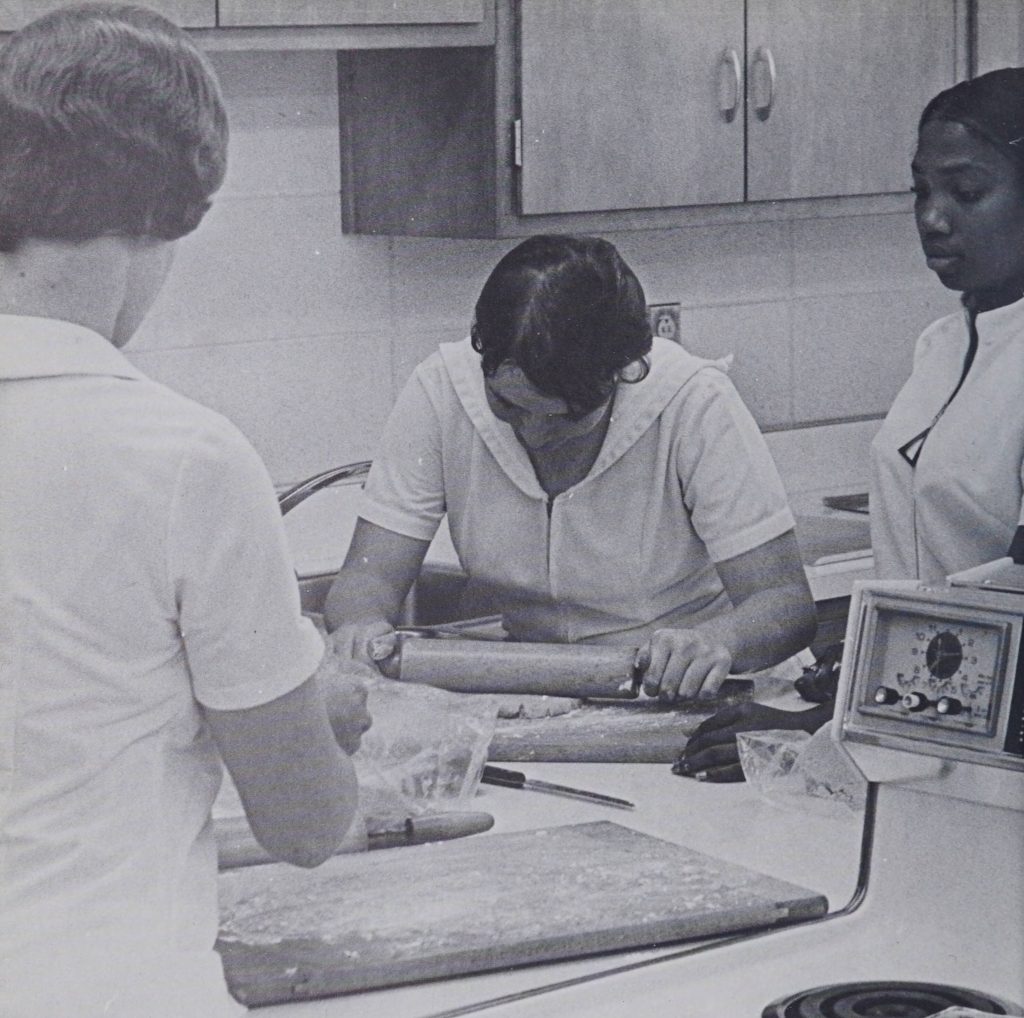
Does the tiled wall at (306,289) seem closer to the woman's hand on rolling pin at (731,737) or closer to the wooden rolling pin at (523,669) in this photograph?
the wooden rolling pin at (523,669)

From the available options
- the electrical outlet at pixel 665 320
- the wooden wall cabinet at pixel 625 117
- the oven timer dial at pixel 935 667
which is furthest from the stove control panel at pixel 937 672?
the electrical outlet at pixel 665 320

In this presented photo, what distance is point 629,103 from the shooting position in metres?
2.73

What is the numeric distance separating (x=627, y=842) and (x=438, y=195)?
1501 millimetres

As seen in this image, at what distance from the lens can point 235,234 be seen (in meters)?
2.65

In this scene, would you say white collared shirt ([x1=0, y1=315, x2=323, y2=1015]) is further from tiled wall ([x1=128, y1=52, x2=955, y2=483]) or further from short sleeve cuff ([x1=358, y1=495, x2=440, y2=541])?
tiled wall ([x1=128, y1=52, x2=955, y2=483])

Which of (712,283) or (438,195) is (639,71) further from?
(712,283)

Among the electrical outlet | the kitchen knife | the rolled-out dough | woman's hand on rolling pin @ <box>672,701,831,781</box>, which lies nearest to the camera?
the kitchen knife

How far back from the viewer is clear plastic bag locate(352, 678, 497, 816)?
4.89ft

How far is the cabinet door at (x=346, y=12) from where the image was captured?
222cm

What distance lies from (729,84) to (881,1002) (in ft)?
6.75

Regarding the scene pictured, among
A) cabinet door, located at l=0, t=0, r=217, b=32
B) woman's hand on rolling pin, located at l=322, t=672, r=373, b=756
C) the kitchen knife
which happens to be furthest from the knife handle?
cabinet door, located at l=0, t=0, r=217, b=32

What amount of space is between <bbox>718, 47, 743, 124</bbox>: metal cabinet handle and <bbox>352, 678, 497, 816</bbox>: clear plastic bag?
4.96 ft

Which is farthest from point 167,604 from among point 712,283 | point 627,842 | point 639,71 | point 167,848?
point 712,283

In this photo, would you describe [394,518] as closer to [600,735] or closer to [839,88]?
[600,735]
